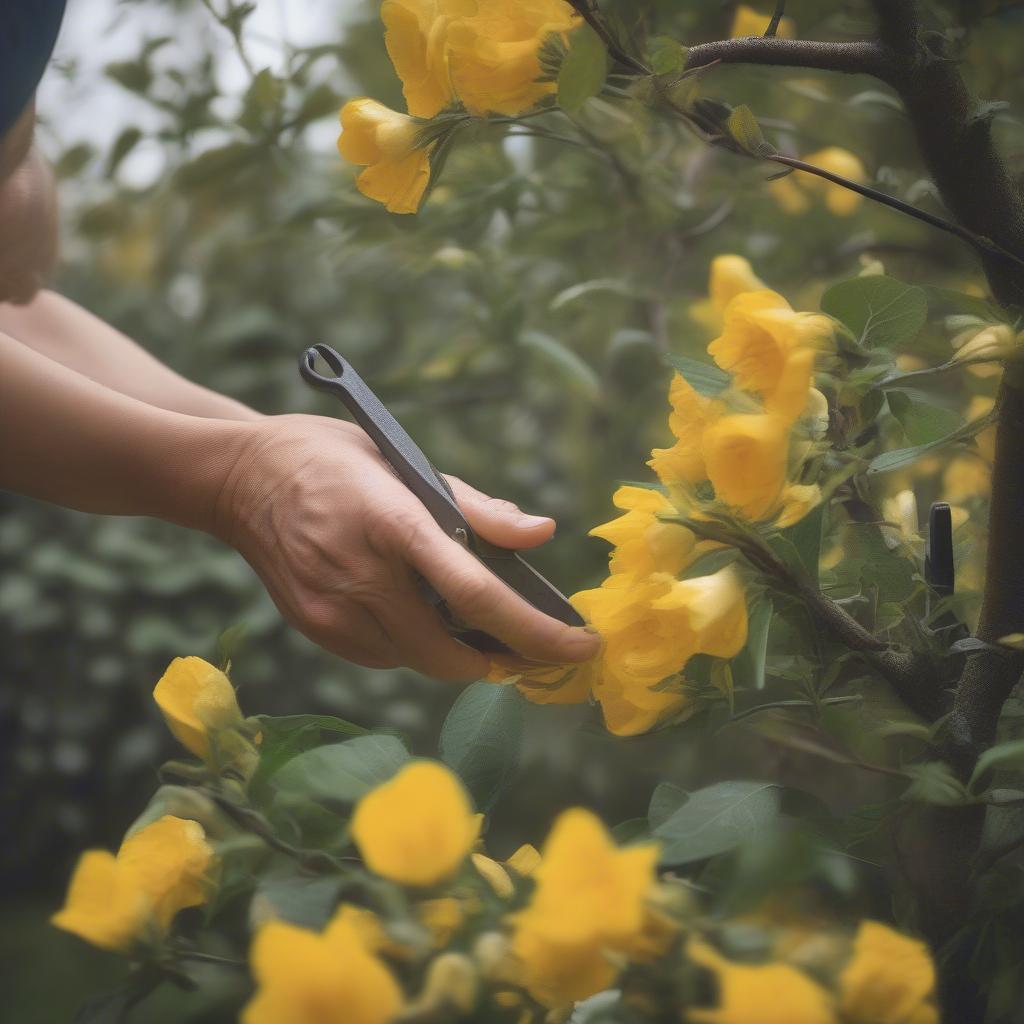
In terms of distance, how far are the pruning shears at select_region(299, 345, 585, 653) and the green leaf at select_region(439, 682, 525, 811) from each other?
3 cm

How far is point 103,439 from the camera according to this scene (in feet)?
2.23

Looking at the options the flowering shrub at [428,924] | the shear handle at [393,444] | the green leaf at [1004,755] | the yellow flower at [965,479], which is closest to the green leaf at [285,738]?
the flowering shrub at [428,924]

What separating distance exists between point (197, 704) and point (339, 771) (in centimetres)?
8

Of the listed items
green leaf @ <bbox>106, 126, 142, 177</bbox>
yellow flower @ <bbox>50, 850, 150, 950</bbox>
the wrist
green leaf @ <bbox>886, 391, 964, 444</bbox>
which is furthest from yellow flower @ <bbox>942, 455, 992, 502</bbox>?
green leaf @ <bbox>106, 126, 142, 177</bbox>

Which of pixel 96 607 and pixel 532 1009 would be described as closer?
pixel 532 1009

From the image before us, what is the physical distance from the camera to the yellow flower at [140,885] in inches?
15.2

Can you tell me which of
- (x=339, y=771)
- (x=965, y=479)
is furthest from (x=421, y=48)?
(x=965, y=479)

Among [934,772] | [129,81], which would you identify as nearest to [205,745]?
[934,772]

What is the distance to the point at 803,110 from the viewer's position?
1.15 m

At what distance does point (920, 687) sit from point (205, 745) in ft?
0.97

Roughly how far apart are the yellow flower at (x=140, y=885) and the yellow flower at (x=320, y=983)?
0.09m

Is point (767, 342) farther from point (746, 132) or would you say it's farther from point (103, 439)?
point (103, 439)

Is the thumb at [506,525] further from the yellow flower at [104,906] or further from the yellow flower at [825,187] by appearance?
the yellow flower at [825,187]

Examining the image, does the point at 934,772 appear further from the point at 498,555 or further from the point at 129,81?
the point at 129,81
